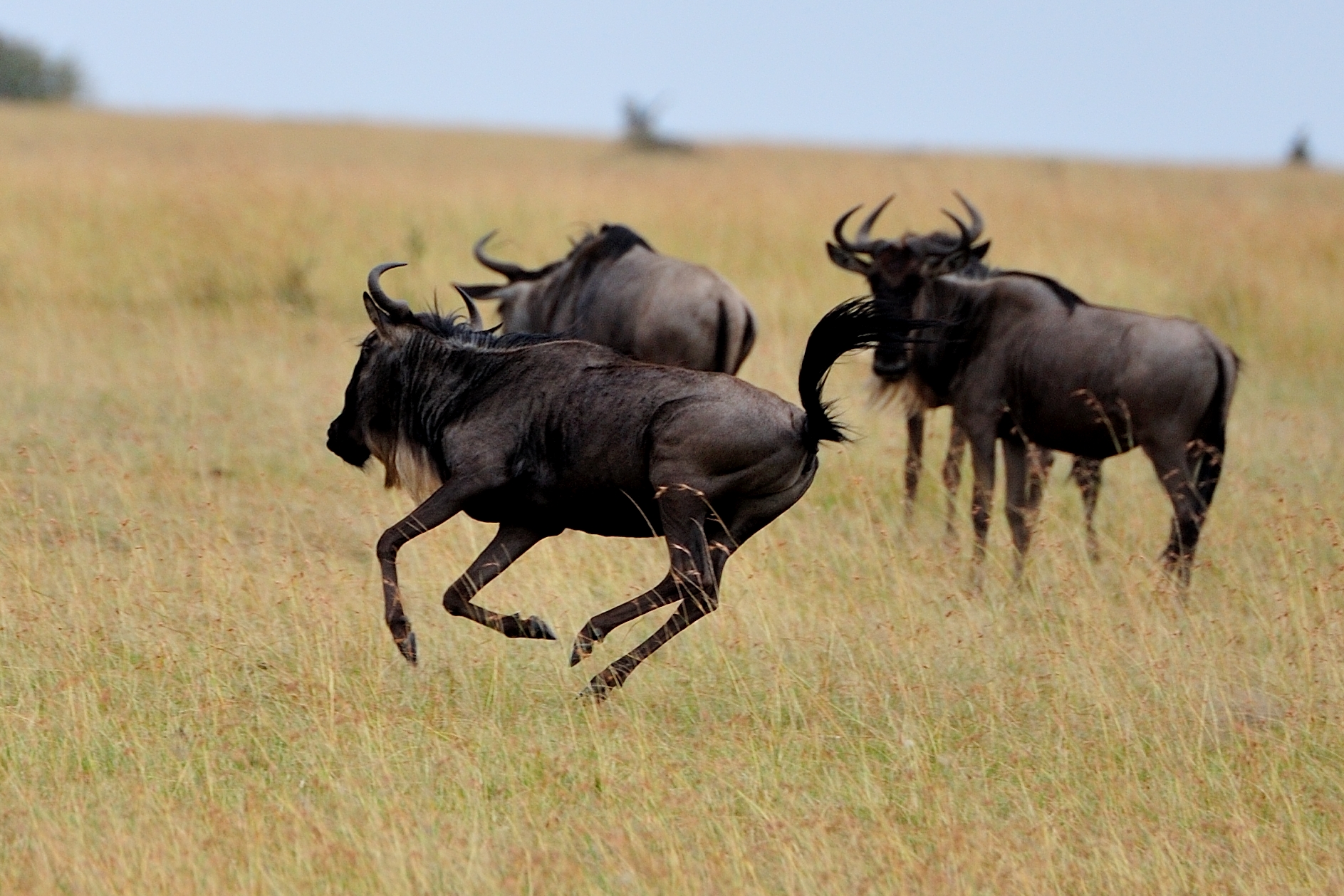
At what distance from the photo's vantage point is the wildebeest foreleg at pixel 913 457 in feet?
27.0

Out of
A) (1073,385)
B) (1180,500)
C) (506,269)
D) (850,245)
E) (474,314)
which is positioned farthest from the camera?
(506,269)

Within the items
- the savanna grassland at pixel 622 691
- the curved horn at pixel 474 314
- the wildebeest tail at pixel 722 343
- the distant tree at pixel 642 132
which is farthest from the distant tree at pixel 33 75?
the curved horn at pixel 474 314

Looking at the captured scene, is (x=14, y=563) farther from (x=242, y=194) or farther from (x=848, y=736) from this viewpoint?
(x=242, y=194)

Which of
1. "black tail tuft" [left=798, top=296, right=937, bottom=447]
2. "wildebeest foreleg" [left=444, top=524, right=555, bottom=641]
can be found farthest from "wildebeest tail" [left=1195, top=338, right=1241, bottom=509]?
"wildebeest foreleg" [left=444, top=524, right=555, bottom=641]

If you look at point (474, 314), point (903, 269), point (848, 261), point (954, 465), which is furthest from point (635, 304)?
point (474, 314)

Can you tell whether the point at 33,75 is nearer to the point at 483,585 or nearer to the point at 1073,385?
the point at 1073,385

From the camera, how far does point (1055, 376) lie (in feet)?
24.5

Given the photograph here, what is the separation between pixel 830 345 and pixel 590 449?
776 millimetres

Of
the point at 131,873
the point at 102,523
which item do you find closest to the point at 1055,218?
the point at 102,523

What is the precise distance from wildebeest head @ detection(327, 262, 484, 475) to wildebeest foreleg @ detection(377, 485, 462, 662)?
0.51 meters

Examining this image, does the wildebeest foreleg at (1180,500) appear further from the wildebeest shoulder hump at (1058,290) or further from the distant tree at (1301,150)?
the distant tree at (1301,150)

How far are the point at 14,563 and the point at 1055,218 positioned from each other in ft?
46.2

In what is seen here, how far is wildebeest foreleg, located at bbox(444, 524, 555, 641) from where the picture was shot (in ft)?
16.7

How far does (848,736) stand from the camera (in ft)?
16.3
